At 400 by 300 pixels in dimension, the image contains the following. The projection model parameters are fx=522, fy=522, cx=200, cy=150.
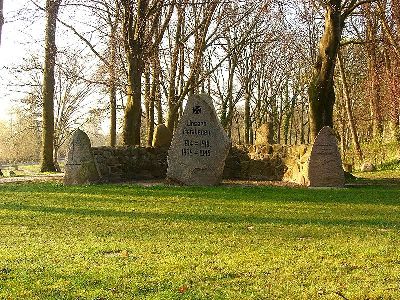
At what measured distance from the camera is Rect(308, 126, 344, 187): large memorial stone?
42.8ft

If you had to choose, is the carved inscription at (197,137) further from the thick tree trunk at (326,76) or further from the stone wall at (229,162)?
the thick tree trunk at (326,76)

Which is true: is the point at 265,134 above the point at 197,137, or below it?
above

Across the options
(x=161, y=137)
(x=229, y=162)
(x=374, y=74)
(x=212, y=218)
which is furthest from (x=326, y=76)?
(x=374, y=74)

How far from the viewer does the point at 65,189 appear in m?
11.6

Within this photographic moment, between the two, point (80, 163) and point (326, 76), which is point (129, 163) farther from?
point (326, 76)

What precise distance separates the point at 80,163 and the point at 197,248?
8.33 m

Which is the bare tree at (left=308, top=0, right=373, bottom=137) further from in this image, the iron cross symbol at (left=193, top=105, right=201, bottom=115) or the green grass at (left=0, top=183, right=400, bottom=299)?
the green grass at (left=0, top=183, right=400, bottom=299)

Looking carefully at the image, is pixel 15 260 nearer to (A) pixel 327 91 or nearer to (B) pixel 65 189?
(B) pixel 65 189

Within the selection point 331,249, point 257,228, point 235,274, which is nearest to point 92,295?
point 235,274

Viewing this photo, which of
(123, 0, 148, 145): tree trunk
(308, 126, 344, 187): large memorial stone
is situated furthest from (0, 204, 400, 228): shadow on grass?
(123, 0, 148, 145): tree trunk

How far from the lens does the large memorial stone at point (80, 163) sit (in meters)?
13.2

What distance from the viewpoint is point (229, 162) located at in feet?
57.4

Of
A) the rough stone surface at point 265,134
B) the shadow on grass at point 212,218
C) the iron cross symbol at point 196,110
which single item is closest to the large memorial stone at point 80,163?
the iron cross symbol at point 196,110

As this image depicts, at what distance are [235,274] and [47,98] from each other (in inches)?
734
